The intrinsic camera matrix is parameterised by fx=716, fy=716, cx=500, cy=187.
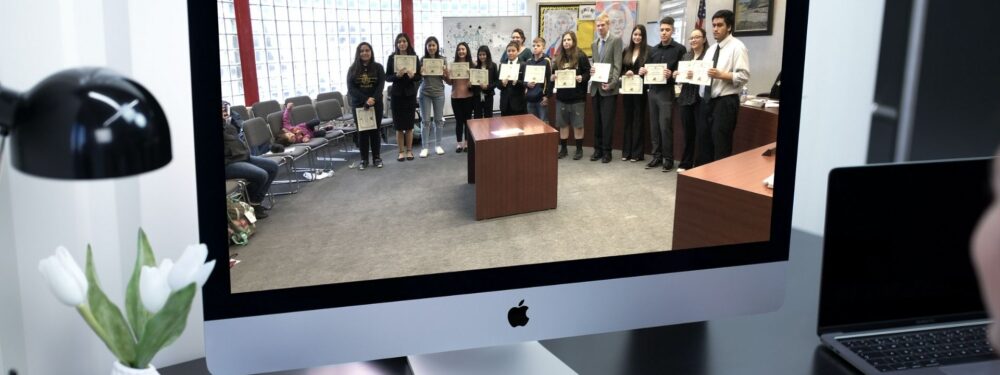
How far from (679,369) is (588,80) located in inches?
20.8

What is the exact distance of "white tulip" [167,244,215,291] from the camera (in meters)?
0.84

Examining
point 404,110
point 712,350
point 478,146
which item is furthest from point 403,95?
point 712,350

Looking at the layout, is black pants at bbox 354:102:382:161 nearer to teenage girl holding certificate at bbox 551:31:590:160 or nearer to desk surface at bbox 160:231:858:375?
teenage girl holding certificate at bbox 551:31:590:160

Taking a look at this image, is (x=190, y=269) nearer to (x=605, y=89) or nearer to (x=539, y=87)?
(x=539, y=87)

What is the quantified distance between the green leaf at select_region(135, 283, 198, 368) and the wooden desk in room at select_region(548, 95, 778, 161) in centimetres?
54

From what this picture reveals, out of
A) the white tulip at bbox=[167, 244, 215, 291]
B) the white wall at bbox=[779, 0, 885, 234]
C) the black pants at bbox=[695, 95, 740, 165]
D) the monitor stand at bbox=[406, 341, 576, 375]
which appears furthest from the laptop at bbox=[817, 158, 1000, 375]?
the white tulip at bbox=[167, 244, 215, 291]

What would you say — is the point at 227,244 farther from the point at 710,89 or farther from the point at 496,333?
the point at 710,89

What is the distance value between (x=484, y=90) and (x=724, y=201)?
433 mm

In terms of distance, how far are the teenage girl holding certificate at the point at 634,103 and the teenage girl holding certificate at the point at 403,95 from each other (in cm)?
32

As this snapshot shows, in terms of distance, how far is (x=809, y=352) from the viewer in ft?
4.32

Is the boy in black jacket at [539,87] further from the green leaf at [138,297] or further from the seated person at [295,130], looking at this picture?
the green leaf at [138,297]

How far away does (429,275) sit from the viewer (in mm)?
1006

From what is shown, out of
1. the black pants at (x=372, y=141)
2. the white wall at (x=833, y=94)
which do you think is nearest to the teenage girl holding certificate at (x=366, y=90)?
the black pants at (x=372, y=141)

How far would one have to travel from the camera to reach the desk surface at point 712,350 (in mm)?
1246
